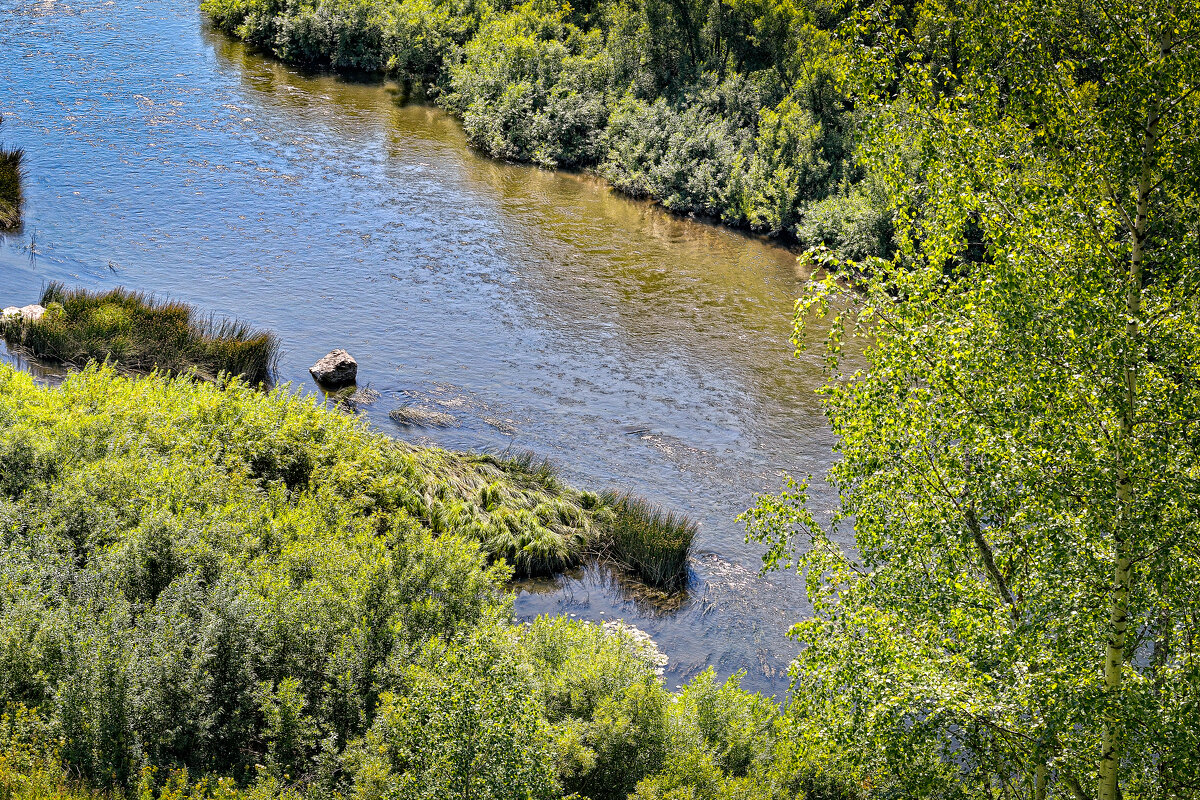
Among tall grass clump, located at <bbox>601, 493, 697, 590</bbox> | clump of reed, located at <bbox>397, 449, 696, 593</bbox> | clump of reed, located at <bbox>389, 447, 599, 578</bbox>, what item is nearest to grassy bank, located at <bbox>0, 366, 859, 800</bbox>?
clump of reed, located at <bbox>389, 447, 599, 578</bbox>

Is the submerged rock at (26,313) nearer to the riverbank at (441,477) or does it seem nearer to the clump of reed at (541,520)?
the riverbank at (441,477)

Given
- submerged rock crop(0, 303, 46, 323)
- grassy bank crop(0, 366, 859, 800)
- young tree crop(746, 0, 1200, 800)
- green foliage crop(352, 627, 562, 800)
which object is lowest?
submerged rock crop(0, 303, 46, 323)

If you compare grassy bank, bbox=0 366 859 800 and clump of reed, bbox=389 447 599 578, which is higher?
grassy bank, bbox=0 366 859 800

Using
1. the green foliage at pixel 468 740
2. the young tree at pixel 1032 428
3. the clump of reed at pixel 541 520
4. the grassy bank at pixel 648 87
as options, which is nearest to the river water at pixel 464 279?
the clump of reed at pixel 541 520

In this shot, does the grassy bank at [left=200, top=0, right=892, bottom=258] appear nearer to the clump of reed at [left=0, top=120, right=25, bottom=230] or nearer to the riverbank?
the riverbank

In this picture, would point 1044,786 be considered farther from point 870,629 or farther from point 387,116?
point 387,116

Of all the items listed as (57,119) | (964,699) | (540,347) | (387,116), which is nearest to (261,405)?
(540,347)

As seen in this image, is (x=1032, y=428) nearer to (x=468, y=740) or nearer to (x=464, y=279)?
(x=468, y=740)

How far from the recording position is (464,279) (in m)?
29.9

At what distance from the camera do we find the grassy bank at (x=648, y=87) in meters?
35.6

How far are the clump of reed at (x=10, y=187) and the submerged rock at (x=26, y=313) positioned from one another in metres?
7.60

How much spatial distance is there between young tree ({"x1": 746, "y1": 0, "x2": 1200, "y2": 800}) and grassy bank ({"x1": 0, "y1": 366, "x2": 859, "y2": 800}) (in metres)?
2.07

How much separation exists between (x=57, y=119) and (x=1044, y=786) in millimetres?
40499

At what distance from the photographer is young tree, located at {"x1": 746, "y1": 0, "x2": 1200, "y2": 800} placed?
8273mm
